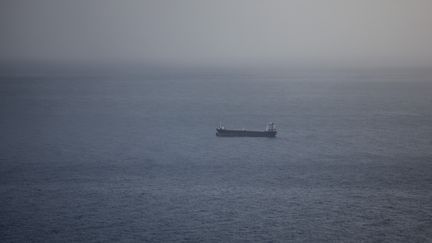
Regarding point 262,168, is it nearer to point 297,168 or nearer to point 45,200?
point 297,168

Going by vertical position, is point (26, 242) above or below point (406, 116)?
below

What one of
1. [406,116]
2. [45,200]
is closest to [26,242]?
[45,200]

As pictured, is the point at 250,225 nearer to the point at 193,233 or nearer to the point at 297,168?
the point at 193,233

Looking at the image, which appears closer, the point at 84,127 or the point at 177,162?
the point at 177,162

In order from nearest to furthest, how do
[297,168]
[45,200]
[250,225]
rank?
[250,225] < [45,200] < [297,168]

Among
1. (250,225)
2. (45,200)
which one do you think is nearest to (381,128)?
(250,225)

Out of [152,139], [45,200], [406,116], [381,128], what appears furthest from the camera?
[406,116]
